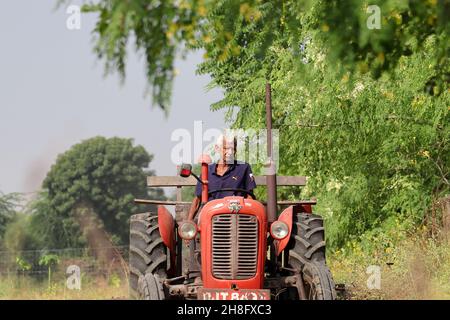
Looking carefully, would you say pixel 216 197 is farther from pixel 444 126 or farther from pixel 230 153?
pixel 444 126

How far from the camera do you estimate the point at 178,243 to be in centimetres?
1060

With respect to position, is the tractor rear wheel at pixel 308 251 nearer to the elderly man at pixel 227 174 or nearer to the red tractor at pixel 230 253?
the red tractor at pixel 230 253

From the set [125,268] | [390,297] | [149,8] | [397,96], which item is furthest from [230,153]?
[397,96]

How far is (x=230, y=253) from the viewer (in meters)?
9.57

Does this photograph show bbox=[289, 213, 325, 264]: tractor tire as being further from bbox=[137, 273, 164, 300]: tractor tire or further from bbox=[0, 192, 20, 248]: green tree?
bbox=[0, 192, 20, 248]: green tree

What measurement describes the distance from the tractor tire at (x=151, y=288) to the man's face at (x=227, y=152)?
1.33m

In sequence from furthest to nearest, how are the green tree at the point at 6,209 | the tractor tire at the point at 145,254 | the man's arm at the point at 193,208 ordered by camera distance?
the green tree at the point at 6,209, the tractor tire at the point at 145,254, the man's arm at the point at 193,208

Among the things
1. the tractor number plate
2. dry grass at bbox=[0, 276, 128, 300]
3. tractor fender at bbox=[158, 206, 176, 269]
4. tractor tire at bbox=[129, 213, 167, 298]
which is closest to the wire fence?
dry grass at bbox=[0, 276, 128, 300]

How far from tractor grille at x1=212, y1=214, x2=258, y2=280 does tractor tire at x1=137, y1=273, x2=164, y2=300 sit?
1.83 ft

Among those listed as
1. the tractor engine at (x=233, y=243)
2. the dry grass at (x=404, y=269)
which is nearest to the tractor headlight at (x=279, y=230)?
the tractor engine at (x=233, y=243)

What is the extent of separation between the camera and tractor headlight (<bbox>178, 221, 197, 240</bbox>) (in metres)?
9.73

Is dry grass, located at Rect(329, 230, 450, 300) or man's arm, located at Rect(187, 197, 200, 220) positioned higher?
man's arm, located at Rect(187, 197, 200, 220)

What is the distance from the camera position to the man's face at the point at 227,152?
32.6 feet
